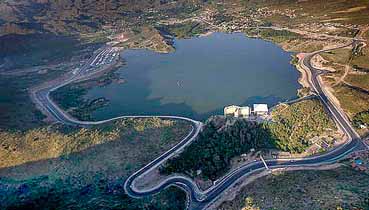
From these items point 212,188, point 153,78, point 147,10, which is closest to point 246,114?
point 212,188

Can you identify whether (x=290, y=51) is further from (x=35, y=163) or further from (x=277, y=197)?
(x=35, y=163)

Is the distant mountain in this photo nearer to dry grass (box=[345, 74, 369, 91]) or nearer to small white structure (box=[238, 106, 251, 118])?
small white structure (box=[238, 106, 251, 118])

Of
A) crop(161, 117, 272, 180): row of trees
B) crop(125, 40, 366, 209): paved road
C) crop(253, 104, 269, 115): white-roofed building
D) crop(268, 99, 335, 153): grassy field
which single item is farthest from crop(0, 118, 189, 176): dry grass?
crop(268, 99, 335, 153): grassy field

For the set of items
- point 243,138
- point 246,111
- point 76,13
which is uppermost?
point 76,13

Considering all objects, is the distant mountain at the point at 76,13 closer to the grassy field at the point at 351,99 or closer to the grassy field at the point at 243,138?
the grassy field at the point at 243,138

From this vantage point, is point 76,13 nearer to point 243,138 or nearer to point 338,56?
point 338,56

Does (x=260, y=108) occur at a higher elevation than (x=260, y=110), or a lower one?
higher

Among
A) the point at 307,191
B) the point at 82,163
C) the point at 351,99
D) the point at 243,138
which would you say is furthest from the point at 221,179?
the point at 351,99
